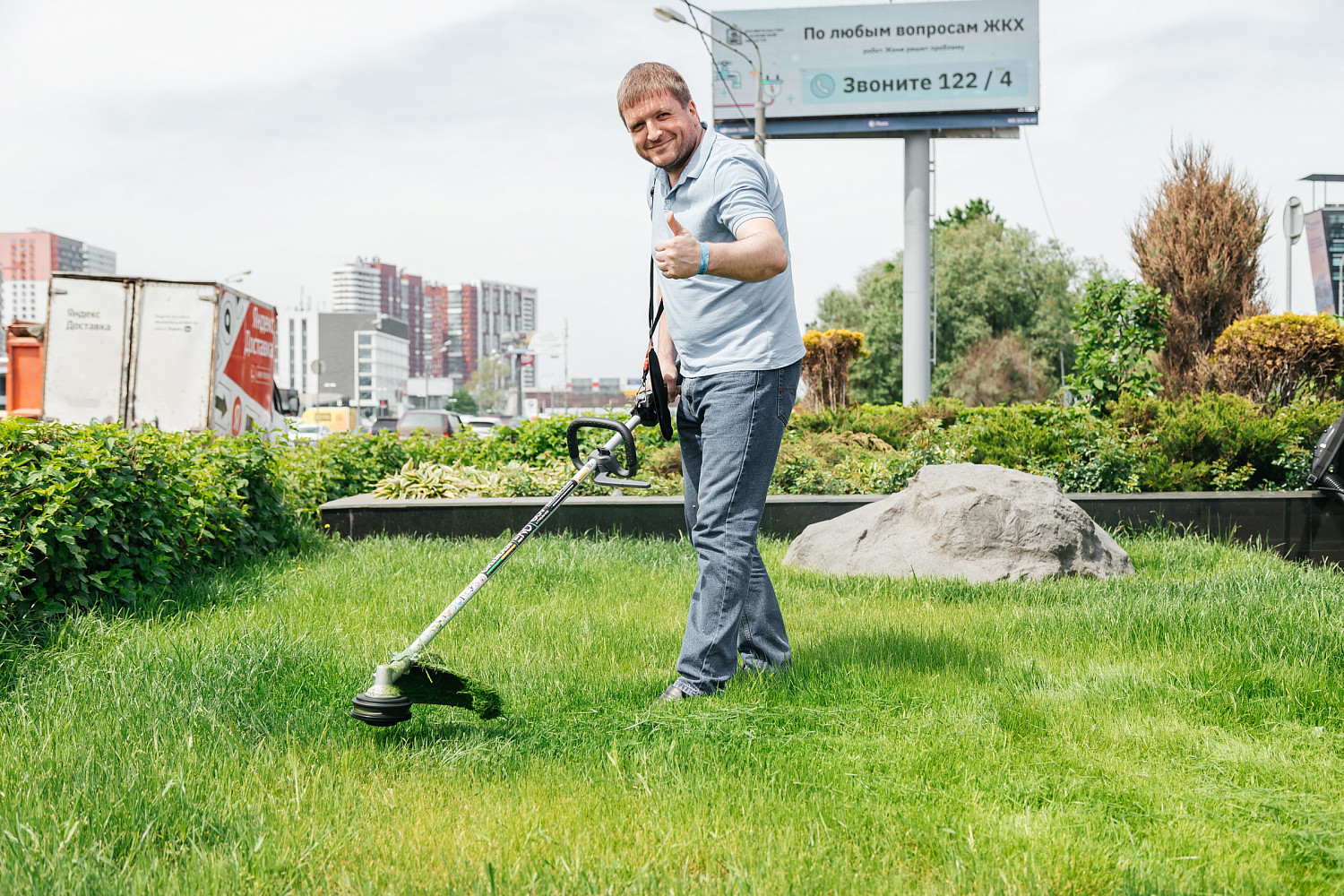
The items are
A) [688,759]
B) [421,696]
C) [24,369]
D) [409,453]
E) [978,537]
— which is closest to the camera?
[688,759]

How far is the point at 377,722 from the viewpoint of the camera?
258 centimetres

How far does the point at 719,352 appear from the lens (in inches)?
125

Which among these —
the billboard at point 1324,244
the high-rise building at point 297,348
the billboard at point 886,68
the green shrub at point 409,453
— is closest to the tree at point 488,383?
the high-rise building at point 297,348

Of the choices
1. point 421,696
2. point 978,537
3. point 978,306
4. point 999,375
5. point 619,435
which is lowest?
point 421,696

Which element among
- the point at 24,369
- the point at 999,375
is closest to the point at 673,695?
the point at 24,369

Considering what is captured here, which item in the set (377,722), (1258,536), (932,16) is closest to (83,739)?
(377,722)

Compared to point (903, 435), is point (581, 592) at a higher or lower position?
lower

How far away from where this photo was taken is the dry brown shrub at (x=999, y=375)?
103ft

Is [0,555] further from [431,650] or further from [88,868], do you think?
[88,868]

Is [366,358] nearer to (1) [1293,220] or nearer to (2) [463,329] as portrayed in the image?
(2) [463,329]

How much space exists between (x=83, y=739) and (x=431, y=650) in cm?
130

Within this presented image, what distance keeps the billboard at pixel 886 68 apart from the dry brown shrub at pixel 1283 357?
15.2m

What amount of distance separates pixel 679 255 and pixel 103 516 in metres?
3.17

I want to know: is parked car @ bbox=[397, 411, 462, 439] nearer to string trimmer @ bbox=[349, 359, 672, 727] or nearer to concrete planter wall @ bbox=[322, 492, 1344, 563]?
concrete planter wall @ bbox=[322, 492, 1344, 563]
